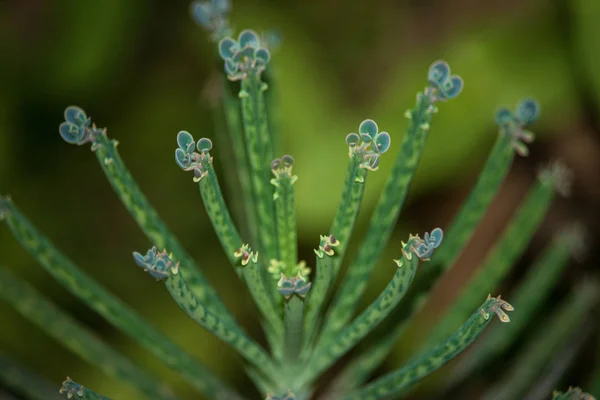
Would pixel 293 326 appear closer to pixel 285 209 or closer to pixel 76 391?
pixel 285 209

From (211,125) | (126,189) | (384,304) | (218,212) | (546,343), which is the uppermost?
(211,125)

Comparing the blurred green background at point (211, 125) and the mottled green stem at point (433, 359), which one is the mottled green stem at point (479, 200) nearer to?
the mottled green stem at point (433, 359)

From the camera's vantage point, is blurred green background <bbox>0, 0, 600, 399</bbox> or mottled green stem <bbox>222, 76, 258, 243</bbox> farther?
blurred green background <bbox>0, 0, 600, 399</bbox>

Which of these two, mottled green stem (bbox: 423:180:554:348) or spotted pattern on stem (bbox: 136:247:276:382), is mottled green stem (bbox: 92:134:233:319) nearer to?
spotted pattern on stem (bbox: 136:247:276:382)

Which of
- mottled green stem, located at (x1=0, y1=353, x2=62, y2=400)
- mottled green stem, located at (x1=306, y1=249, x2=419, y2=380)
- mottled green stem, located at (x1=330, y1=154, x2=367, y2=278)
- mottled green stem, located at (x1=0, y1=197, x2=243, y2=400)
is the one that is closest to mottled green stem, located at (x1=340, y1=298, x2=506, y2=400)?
mottled green stem, located at (x1=306, y1=249, x2=419, y2=380)

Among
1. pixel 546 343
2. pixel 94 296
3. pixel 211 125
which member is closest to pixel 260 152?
pixel 94 296

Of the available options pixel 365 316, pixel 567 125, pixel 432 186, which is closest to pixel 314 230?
pixel 432 186
